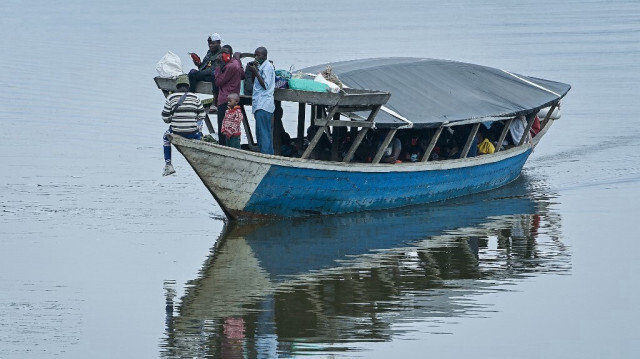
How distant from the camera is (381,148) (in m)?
18.1

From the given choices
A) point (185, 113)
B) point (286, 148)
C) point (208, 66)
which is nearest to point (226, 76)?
point (208, 66)

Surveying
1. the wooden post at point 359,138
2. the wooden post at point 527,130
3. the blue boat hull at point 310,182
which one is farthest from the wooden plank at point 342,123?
the wooden post at point 527,130

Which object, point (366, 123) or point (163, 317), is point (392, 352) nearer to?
point (163, 317)

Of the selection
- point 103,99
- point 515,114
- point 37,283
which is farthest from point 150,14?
point 37,283

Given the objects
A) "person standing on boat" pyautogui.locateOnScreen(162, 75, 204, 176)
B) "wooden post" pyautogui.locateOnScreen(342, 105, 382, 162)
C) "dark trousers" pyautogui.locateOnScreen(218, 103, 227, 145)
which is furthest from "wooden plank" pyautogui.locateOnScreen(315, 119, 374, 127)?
"person standing on boat" pyautogui.locateOnScreen(162, 75, 204, 176)

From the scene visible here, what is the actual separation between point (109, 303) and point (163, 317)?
87cm

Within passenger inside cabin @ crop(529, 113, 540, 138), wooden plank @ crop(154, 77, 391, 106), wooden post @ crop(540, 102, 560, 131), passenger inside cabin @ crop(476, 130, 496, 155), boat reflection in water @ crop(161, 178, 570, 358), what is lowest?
boat reflection in water @ crop(161, 178, 570, 358)

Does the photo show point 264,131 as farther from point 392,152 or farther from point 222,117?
point 392,152

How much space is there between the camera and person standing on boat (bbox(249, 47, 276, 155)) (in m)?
17.4

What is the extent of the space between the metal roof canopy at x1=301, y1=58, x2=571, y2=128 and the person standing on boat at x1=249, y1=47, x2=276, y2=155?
1.51 m

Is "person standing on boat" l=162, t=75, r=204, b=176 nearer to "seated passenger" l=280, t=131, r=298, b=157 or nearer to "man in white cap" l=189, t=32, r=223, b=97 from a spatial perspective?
"man in white cap" l=189, t=32, r=223, b=97

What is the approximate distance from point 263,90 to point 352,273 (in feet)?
10.7

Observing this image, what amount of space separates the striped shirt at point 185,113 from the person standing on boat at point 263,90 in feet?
2.59

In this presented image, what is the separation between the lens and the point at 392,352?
12312mm
